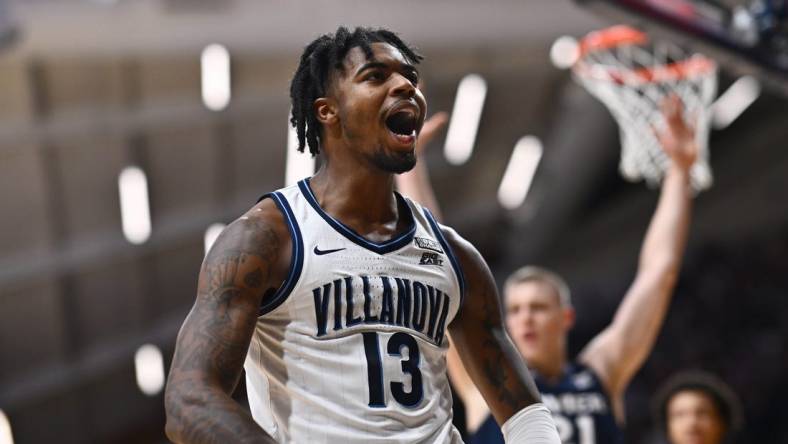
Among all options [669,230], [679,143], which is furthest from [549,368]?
[679,143]

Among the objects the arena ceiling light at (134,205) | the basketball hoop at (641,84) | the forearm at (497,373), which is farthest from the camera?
the arena ceiling light at (134,205)

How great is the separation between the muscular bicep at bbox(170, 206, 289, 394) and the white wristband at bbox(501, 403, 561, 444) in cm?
71

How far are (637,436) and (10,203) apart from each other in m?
9.15

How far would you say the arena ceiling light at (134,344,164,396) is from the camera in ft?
52.1

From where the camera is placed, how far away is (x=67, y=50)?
347 inches

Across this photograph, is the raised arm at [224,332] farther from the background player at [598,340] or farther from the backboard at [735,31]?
the backboard at [735,31]

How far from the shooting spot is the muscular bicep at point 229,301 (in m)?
2.46

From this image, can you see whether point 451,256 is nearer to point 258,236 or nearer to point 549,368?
point 258,236

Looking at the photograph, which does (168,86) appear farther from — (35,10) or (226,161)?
(35,10)

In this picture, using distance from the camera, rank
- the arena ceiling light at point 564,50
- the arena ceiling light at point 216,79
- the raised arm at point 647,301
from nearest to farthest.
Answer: the raised arm at point 647,301
the arena ceiling light at point 564,50
the arena ceiling light at point 216,79

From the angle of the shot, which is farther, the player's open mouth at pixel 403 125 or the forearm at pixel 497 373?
the forearm at pixel 497 373

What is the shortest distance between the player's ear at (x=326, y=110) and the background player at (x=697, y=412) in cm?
347

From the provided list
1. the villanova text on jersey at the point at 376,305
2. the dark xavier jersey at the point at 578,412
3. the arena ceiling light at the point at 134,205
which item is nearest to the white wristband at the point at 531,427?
the villanova text on jersey at the point at 376,305

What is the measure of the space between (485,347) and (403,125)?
62cm
